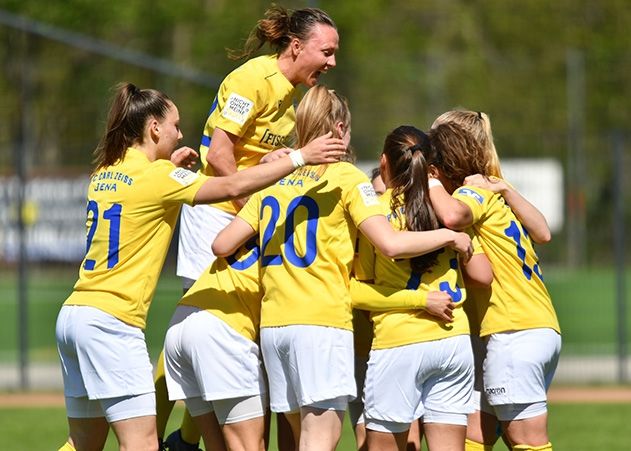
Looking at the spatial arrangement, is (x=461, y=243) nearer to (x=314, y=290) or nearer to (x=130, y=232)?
(x=314, y=290)

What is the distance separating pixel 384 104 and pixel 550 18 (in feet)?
30.5

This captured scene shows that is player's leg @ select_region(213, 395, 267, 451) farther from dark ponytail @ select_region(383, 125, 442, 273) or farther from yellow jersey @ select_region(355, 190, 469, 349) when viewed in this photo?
dark ponytail @ select_region(383, 125, 442, 273)

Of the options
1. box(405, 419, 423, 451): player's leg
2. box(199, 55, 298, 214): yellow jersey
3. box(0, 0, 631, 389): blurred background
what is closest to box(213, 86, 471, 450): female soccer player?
box(199, 55, 298, 214): yellow jersey

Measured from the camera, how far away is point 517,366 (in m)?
6.43

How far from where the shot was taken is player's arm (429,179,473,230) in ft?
20.3

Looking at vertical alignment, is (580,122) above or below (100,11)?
below

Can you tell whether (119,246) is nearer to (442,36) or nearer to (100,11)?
(100,11)

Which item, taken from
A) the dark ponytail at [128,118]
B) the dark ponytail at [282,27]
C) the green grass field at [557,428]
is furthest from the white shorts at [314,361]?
the green grass field at [557,428]

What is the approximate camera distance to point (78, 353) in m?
6.24

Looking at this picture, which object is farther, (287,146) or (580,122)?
(580,122)

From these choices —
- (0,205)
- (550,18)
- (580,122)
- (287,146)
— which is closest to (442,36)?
(550,18)

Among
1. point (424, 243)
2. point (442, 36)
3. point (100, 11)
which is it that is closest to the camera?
point (424, 243)

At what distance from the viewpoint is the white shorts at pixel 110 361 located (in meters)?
6.18

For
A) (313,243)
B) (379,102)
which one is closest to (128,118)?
(313,243)
